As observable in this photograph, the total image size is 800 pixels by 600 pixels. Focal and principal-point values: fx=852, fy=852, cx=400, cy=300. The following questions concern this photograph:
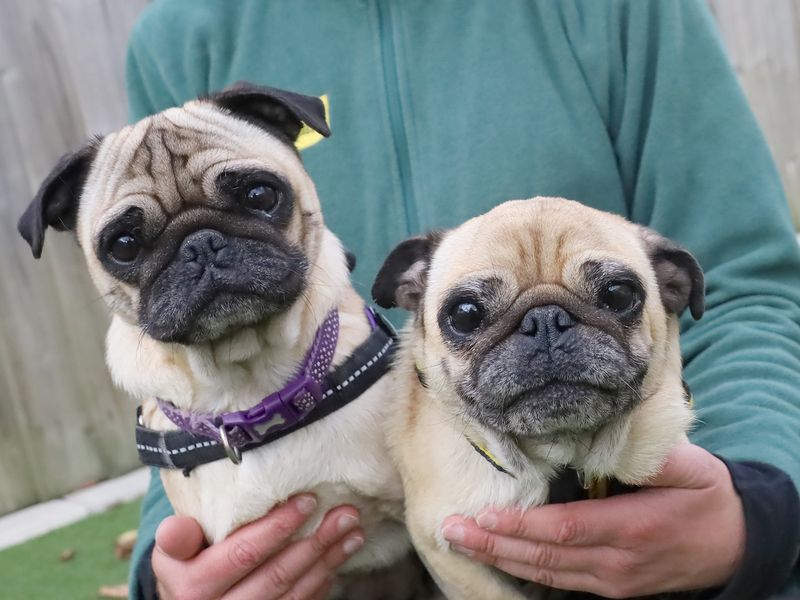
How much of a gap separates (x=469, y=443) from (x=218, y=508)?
0.48m

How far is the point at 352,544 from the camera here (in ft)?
5.13

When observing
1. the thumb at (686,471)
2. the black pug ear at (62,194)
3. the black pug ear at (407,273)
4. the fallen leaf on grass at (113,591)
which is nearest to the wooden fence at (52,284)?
the fallen leaf on grass at (113,591)

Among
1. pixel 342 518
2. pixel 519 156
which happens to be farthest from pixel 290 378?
pixel 519 156

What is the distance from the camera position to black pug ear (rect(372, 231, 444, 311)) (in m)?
1.63

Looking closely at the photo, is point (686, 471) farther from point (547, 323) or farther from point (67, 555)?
point (67, 555)

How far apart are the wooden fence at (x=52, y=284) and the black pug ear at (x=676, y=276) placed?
8.30 ft

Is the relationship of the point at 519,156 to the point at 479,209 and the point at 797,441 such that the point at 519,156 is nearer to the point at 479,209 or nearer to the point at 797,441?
the point at 479,209

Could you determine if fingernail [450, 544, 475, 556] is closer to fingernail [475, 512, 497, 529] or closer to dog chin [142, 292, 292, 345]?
fingernail [475, 512, 497, 529]

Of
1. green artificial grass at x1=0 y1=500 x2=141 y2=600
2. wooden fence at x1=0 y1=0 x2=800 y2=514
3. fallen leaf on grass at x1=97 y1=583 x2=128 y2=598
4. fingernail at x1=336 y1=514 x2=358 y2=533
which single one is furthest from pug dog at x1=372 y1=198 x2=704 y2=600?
wooden fence at x1=0 y1=0 x2=800 y2=514

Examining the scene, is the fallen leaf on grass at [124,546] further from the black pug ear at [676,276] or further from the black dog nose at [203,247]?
the black pug ear at [676,276]

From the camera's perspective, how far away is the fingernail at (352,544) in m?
1.56

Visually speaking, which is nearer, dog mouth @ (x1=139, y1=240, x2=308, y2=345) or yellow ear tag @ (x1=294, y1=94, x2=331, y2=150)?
dog mouth @ (x1=139, y1=240, x2=308, y2=345)

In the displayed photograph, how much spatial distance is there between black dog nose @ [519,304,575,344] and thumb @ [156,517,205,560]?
733 millimetres

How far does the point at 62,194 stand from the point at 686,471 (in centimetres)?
127
